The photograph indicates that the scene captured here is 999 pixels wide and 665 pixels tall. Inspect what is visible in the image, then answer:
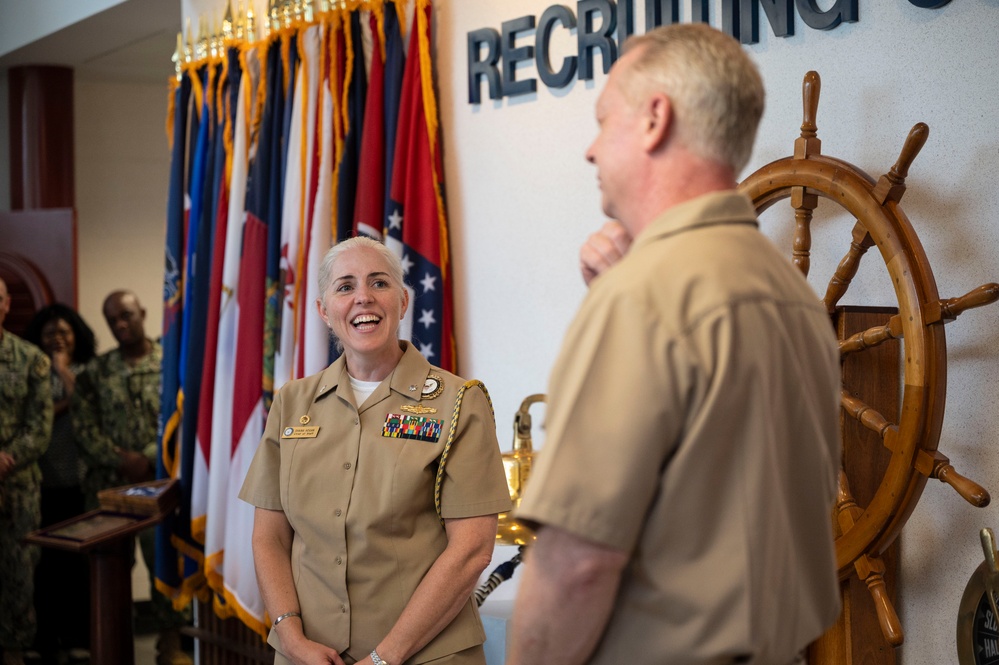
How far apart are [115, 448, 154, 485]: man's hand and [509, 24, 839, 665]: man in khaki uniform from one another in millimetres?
4278

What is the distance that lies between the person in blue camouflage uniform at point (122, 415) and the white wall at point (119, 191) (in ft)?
7.02

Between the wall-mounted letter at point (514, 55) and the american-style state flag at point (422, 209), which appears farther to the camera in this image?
the american-style state flag at point (422, 209)

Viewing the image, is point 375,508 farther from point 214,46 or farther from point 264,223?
point 214,46

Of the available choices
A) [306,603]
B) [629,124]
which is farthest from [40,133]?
[629,124]

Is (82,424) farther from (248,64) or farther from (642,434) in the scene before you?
(642,434)

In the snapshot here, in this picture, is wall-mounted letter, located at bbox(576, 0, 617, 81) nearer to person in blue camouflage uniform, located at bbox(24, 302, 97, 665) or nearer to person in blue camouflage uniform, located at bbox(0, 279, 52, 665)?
person in blue camouflage uniform, located at bbox(0, 279, 52, 665)

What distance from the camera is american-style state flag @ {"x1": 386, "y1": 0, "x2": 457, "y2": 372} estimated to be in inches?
136

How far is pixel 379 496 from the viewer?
6.99ft

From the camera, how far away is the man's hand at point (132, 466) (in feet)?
16.6

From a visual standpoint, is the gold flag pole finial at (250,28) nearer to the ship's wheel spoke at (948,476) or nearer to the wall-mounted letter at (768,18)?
the wall-mounted letter at (768,18)

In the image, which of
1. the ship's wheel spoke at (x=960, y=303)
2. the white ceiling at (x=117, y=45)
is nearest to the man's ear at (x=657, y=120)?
the ship's wheel spoke at (x=960, y=303)

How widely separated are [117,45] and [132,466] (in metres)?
2.49

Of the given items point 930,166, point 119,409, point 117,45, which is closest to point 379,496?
point 930,166

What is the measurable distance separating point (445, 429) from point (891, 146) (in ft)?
3.82
